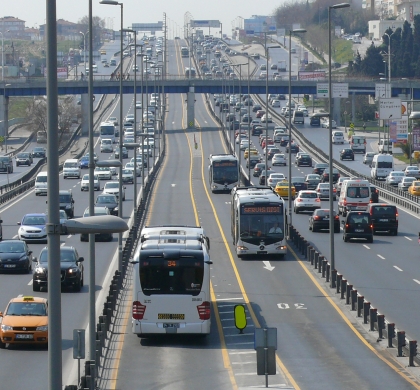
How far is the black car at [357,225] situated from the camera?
53.1 m

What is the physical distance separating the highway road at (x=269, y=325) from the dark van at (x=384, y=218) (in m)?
0.77

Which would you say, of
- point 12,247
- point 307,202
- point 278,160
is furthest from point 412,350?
point 278,160

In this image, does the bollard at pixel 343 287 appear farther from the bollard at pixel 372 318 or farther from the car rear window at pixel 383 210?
the car rear window at pixel 383 210

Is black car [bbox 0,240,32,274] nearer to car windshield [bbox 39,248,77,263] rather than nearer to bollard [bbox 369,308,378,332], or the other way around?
car windshield [bbox 39,248,77,263]

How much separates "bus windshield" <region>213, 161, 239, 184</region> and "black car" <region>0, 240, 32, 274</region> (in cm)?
3917

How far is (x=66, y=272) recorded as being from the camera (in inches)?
1437

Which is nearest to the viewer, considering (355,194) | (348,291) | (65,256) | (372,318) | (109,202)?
(372,318)

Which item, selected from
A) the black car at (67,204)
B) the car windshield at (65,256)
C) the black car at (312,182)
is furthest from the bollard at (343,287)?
the black car at (312,182)

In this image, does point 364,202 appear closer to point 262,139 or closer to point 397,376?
point 397,376

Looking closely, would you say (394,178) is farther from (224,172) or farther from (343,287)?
(343,287)

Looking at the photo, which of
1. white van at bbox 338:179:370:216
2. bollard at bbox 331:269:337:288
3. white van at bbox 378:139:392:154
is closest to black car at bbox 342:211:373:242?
white van at bbox 338:179:370:216

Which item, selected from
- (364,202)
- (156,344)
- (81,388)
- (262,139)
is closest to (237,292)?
(156,344)

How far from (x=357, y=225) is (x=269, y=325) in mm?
23372

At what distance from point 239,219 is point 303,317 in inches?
556
